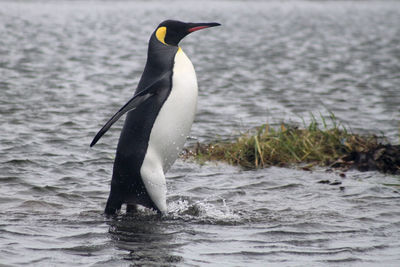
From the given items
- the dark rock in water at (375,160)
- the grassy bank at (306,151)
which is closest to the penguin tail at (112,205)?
the grassy bank at (306,151)

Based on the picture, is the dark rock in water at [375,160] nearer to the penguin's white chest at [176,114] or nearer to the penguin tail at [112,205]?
the penguin's white chest at [176,114]

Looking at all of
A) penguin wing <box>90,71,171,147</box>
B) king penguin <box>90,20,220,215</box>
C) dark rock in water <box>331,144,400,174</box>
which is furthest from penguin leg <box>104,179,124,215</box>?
dark rock in water <box>331,144,400,174</box>

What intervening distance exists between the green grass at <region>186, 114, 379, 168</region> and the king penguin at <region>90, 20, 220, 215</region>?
6.58 ft

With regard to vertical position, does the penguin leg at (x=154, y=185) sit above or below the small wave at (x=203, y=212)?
above

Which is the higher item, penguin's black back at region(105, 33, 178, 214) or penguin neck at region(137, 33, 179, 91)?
penguin neck at region(137, 33, 179, 91)

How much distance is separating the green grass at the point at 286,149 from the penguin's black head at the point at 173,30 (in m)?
1.94

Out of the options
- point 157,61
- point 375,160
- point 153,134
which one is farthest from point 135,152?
point 375,160

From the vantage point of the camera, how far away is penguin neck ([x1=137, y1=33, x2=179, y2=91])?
17.8 feet

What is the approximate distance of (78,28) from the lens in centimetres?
2917

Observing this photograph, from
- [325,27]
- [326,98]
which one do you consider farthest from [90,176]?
[325,27]

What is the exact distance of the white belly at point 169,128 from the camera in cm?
532

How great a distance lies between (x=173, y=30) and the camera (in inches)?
222

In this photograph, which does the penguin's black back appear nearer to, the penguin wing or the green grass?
the penguin wing

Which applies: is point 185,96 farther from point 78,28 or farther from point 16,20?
point 16,20
